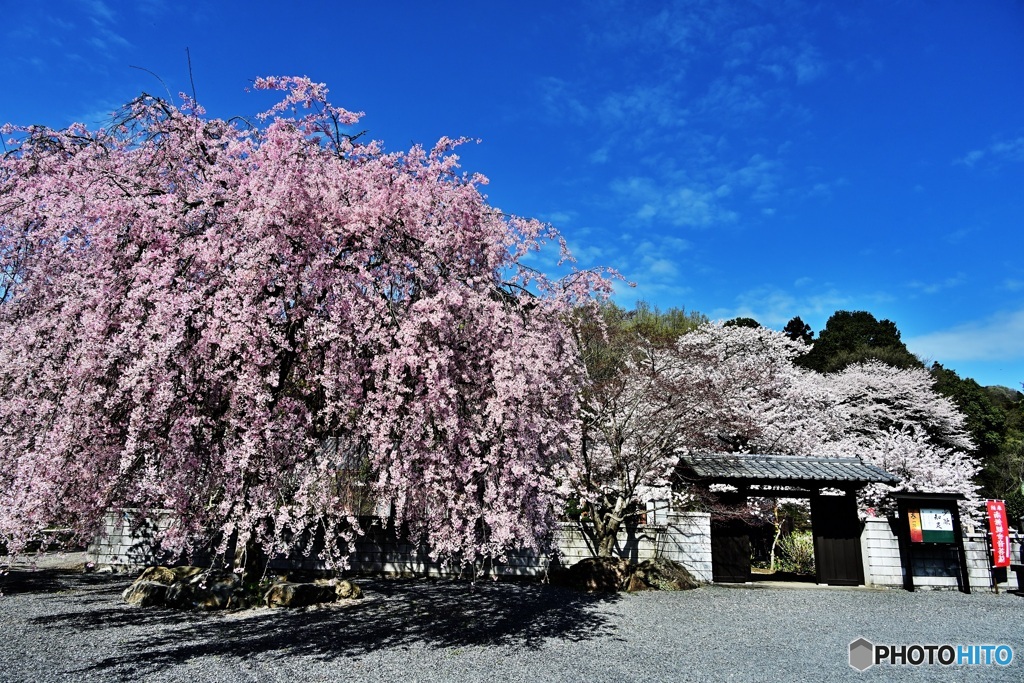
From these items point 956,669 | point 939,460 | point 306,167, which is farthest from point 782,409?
point 306,167

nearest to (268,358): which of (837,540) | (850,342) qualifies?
(837,540)

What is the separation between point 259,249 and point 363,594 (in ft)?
26.7

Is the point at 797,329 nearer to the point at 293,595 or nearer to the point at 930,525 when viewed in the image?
the point at 930,525

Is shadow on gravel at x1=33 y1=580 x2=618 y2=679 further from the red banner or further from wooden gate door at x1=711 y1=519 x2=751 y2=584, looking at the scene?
the red banner

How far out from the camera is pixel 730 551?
1543 centimetres

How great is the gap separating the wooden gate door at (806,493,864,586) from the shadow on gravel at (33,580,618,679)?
7.36m

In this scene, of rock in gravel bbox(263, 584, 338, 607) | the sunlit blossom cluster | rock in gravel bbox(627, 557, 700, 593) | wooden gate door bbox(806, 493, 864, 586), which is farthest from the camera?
wooden gate door bbox(806, 493, 864, 586)

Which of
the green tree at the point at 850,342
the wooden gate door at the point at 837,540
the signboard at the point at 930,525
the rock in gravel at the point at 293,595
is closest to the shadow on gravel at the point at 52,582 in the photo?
the rock in gravel at the point at 293,595

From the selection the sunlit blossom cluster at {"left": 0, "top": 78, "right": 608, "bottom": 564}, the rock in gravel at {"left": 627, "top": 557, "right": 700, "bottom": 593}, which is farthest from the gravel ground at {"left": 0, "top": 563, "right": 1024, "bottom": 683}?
the sunlit blossom cluster at {"left": 0, "top": 78, "right": 608, "bottom": 564}

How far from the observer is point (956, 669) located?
7.66m

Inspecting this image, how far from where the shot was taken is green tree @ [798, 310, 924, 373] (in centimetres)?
3677

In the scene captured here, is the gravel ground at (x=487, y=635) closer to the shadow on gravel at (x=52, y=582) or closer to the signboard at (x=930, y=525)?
the shadow on gravel at (x=52, y=582)

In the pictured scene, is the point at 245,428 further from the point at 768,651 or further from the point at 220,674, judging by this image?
the point at 768,651

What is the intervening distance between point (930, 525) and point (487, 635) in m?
12.8
